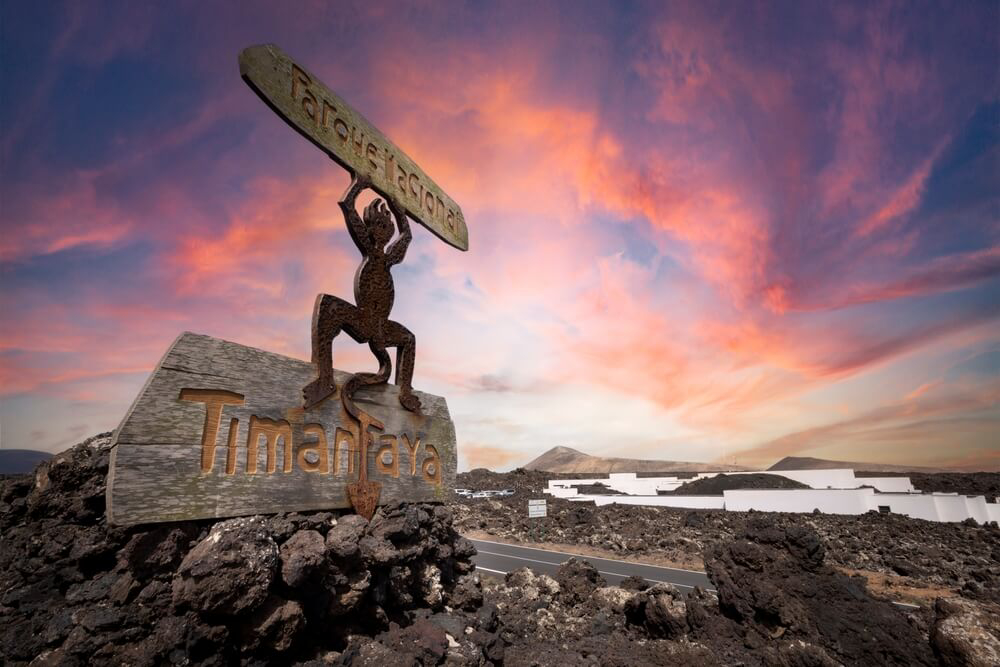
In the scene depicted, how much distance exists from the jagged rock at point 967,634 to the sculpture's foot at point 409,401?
474 cm

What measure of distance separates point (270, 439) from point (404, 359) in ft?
5.16

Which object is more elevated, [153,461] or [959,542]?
[153,461]

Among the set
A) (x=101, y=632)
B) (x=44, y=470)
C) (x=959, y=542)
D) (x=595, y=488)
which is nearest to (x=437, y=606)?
(x=101, y=632)

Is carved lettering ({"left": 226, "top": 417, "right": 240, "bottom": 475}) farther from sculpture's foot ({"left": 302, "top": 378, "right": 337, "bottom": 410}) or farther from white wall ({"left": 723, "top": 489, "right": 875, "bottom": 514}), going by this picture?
white wall ({"left": 723, "top": 489, "right": 875, "bottom": 514})

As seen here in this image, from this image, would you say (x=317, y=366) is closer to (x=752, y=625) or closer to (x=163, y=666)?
(x=163, y=666)

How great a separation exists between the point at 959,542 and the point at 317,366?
73.2ft

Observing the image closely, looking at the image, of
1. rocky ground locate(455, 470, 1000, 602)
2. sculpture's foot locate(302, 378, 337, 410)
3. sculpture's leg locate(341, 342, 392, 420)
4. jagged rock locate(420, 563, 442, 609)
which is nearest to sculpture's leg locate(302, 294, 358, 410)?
sculpture's foot locate(302, 378, 337, 410)

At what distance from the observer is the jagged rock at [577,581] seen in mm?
5719

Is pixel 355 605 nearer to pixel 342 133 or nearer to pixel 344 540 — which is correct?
pixel 344 540

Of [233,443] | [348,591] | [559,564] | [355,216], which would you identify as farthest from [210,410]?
[559,564]

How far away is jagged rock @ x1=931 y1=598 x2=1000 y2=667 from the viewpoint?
10.5 feet

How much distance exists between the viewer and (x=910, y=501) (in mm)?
20109

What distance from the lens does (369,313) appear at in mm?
4105

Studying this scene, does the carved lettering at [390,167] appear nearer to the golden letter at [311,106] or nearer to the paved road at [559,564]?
the golden letter at [311,106]
